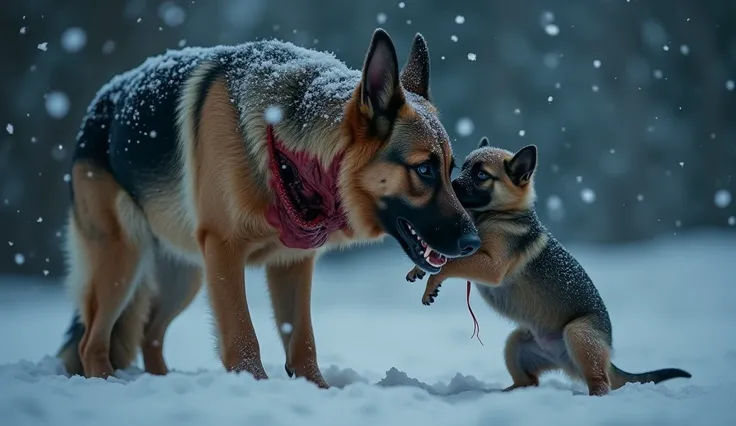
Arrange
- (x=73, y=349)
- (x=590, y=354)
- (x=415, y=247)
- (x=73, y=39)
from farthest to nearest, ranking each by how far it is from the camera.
→ (x=73, y=39)
(x=73, y=349)
(x=590, y=354)
(x=415, y=247)

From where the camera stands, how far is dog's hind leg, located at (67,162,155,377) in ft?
14.1

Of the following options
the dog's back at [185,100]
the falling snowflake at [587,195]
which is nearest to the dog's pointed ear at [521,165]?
the dog's back at [185,100]

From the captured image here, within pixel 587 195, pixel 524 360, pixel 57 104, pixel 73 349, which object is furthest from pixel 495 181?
pixel 587 195

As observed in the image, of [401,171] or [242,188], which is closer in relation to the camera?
[401,171]

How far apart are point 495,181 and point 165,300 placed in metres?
2.30

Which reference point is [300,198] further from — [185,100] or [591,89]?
[591,89]

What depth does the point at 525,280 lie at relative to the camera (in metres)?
3.84

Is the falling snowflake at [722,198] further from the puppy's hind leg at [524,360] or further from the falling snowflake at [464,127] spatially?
the puppy's hind leg at [524,360]

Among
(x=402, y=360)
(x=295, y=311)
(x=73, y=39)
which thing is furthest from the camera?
(x=73, y=39)

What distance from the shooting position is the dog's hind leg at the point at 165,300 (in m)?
4.70

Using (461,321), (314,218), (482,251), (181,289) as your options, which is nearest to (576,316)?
(482,251)

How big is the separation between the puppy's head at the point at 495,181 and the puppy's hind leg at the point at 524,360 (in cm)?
70

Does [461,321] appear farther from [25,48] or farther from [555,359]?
[25,48]

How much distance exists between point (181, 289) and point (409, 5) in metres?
8.39
